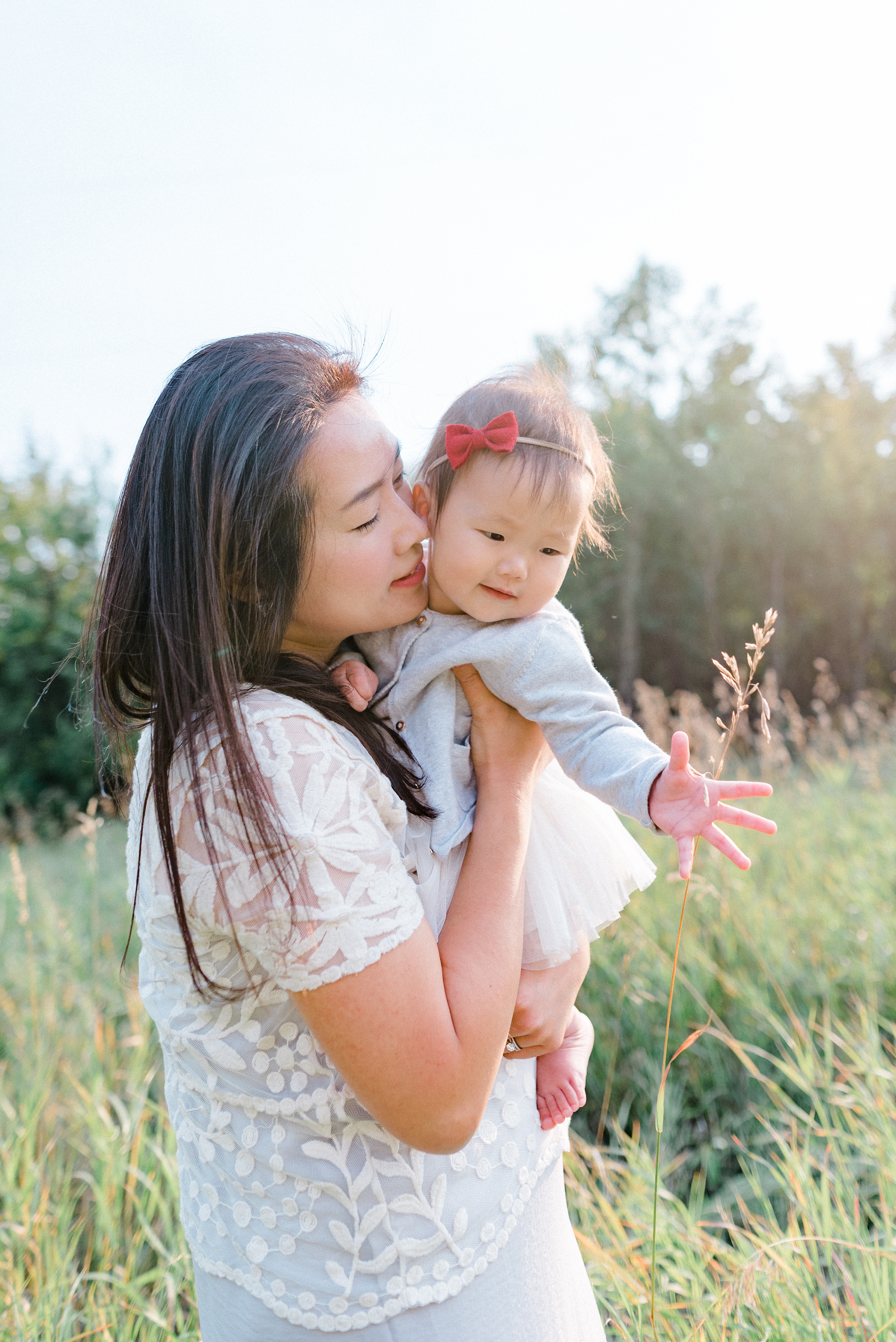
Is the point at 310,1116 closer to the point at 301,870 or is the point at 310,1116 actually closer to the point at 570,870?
the point at 301,870

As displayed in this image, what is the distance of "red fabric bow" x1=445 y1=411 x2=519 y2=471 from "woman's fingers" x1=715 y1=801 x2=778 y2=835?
78cm

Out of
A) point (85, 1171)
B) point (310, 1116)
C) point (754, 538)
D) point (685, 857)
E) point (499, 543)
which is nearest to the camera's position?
point (310, 1116)

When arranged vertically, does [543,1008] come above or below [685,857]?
below

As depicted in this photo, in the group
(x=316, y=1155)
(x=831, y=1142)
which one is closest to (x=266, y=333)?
(x=316, y=1155)

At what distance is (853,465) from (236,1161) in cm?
1815

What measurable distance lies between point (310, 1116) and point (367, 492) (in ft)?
2.78

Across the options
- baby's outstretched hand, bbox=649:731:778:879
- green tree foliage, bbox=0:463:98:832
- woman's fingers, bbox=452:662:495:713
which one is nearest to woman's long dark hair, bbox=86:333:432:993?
woman's fingers, bbox=452:662:495:713

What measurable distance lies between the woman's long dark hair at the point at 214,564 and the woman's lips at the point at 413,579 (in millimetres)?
238

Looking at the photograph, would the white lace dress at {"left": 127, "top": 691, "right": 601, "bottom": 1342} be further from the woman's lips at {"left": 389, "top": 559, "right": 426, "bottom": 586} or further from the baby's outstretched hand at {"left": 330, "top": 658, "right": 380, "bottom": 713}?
the woman's lips at {"left": 389, "top": 559, "right": 426, "bottom": 586}

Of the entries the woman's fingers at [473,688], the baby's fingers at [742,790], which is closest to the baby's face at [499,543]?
the woman's fingers at [473,688]

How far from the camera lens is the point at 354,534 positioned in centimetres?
133

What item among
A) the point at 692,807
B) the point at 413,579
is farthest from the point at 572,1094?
the point at 413,579

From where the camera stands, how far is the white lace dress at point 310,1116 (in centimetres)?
104

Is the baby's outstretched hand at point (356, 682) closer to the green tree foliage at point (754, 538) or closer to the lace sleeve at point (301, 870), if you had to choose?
the lace sleeve at point (301, 870)
